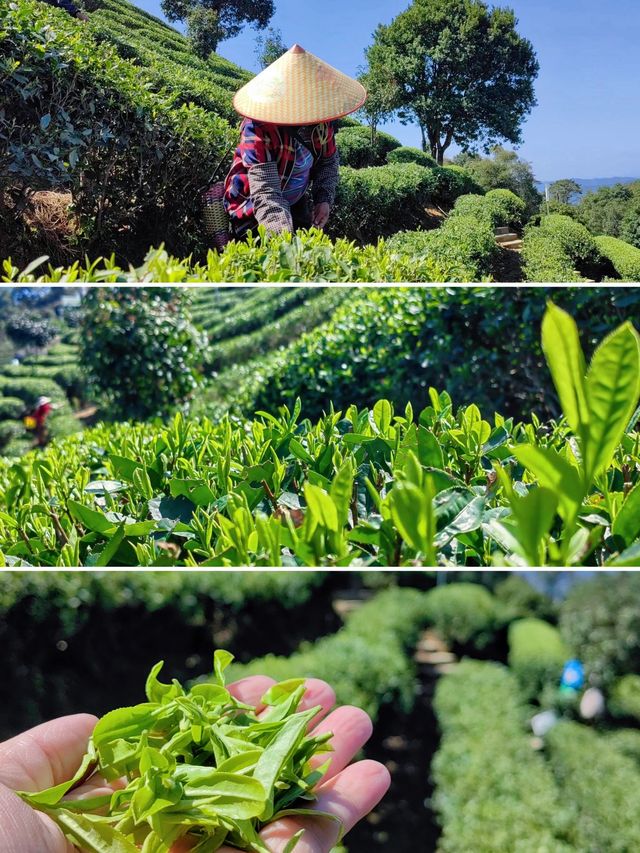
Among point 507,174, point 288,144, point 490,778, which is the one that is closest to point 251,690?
point 490,778

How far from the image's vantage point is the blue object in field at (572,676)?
14.0 ft

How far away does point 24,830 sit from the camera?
4.41 feet

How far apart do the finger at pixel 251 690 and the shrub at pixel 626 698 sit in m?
2.85

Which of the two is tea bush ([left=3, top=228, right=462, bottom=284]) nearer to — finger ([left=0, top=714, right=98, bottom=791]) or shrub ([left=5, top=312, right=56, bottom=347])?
finger ([left=0, top=714, right=98, bottom=791])

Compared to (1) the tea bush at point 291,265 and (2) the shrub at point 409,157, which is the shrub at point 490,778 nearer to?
(1) the tea bush at point 291,265

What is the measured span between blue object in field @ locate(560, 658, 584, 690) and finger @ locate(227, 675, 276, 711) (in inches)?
111

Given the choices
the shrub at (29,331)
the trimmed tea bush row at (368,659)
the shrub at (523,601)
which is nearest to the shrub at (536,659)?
the shrub at (523,601)

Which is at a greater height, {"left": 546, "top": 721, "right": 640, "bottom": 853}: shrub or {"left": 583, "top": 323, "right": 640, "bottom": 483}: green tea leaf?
{"left": 583, "top": 323, "right": 640, "bottom": 483}: green tea leaf

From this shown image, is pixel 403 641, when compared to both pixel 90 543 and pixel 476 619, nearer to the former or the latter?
pixel 476 619

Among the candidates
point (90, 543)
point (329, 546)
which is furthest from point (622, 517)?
point (90, 543)

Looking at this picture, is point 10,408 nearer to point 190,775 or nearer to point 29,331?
point 29,331

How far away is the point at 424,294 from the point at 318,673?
210 centimetres

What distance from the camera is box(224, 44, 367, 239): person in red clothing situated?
412cm

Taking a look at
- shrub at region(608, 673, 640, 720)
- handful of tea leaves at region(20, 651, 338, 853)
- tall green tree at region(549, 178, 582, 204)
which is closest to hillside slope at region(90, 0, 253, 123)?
shrub at region(608, 673, 640, 720)
